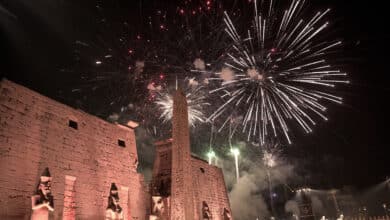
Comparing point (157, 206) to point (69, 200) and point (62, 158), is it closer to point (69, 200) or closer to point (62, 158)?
point (69, 200)

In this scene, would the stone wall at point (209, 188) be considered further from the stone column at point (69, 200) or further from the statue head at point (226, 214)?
the stone column at point (69, 200)

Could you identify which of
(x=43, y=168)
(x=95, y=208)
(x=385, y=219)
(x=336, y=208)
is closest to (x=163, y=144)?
(x=95, y=208)

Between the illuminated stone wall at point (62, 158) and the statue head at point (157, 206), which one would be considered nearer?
the illuminated stone wall at point (62, 158)

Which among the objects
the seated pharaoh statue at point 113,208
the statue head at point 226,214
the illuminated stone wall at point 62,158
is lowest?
the statue head at point 226,214

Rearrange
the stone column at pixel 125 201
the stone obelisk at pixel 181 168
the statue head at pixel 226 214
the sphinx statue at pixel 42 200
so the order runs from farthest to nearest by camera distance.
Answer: the statue head at pixel 226 214 < the stone column at pixel 125 201 < the stone obelisk at pixel 181 168 < the sphinx statue at pixel 42 200

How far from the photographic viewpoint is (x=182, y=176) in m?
12.2

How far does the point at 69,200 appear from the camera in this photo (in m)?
10.5

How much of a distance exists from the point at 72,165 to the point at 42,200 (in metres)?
2.32

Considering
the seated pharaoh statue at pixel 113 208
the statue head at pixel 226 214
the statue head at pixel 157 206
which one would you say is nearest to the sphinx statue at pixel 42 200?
the seated pharaoh statue at pixel 113 208

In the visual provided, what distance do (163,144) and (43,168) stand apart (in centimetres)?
871

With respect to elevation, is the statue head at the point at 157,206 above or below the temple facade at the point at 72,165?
below

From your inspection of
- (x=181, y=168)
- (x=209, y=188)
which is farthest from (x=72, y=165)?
(x=209, y=188)

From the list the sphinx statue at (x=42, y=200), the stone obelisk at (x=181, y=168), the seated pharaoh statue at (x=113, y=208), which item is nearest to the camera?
the sphinx statue at (x=42, y=200)

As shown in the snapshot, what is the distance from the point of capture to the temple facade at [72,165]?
900 cm
